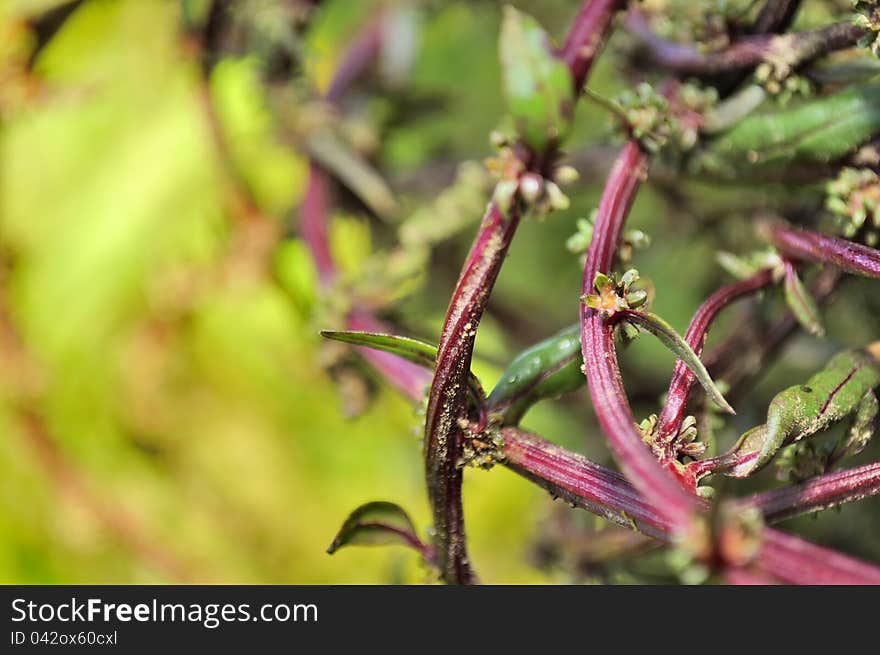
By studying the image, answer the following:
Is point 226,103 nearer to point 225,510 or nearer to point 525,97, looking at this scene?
point 225,510

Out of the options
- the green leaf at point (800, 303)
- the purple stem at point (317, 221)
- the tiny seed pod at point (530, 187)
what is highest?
the purple stem at point (317, 221)

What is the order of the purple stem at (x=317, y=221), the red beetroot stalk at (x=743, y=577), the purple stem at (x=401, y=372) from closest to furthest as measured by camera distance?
the red beetroot stalk at (x=743, y=577), the purple stem at (x=401, y=372), the purple stem at (x=317, y=221)

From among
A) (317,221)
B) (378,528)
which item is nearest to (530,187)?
(378,528)

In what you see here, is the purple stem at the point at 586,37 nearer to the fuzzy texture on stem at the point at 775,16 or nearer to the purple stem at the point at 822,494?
the fuzzy texture on stem at the point at 775,16

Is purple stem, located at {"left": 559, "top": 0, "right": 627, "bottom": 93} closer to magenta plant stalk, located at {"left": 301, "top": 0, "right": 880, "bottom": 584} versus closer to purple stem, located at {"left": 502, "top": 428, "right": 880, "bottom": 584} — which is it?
magenta plant stalk, located at {"left": 301, "top": 0, "right": 880, "bottom": 584}

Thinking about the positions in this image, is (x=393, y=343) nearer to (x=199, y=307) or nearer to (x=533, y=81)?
(x=533, y=81)

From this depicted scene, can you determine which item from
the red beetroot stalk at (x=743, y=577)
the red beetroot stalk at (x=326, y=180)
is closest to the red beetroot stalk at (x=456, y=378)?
the red beetroot stalk at (x=743, y=577)

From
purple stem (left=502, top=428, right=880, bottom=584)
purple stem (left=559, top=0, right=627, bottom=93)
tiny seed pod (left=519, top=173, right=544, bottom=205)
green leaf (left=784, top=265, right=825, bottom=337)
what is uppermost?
purple stem (left=559, top=0, right=627, bottom=93)

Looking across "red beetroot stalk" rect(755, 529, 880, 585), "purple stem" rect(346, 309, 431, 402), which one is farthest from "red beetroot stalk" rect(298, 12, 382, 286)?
"red beetroot stalk" rect(755, 529, 880, 585)
